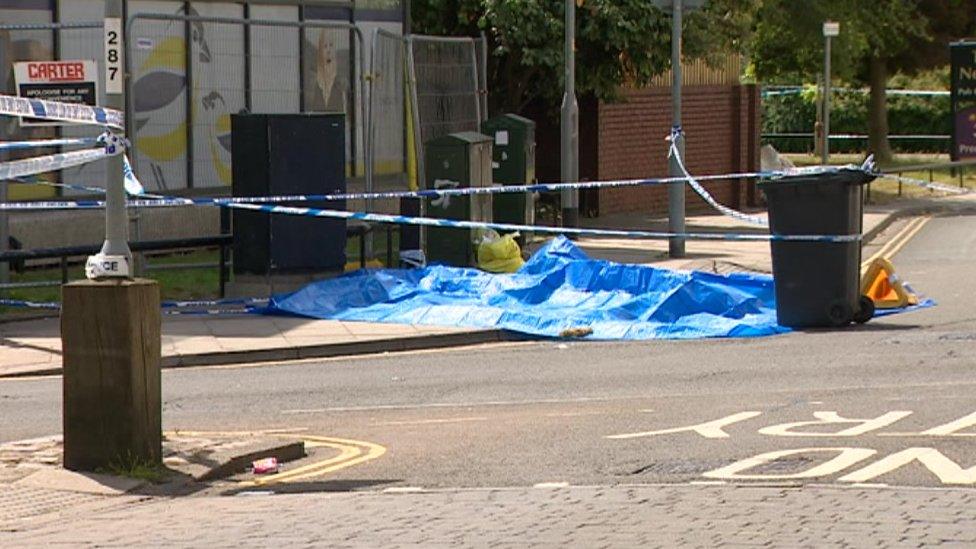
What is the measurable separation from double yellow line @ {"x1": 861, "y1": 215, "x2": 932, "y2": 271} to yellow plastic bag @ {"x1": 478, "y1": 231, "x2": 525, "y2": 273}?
14.9 ft

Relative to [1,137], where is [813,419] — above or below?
below

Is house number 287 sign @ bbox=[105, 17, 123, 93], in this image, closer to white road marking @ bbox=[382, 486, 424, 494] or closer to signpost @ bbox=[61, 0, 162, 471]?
signpost @ bbox=[61, 0, 162, 471]

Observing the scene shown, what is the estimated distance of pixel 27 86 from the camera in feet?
57.4

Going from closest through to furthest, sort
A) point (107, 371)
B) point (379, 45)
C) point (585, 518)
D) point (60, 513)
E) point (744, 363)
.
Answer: point (585, 518)
point (60, 513)
point (107, 371)
point (744, 363)
point (379, 45)

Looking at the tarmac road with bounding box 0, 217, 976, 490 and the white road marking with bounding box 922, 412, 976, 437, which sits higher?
the white road marking with bounding box 922, 412, 976, 437

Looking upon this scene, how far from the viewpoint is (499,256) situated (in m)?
20.4

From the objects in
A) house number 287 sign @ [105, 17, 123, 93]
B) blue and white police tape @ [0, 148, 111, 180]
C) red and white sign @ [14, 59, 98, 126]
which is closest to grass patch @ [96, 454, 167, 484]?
house number 287 sign @ [105, 17, 123, 93]

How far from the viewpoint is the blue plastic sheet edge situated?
1630cm

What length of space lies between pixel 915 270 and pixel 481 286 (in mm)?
6693

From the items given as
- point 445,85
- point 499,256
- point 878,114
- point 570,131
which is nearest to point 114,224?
point 499,256

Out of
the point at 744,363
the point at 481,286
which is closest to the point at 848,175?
the point at 744,363

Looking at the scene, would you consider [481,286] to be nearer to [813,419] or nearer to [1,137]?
[1,137]

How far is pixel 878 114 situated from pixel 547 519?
45.4 meters

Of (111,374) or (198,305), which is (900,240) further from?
(111,374)
